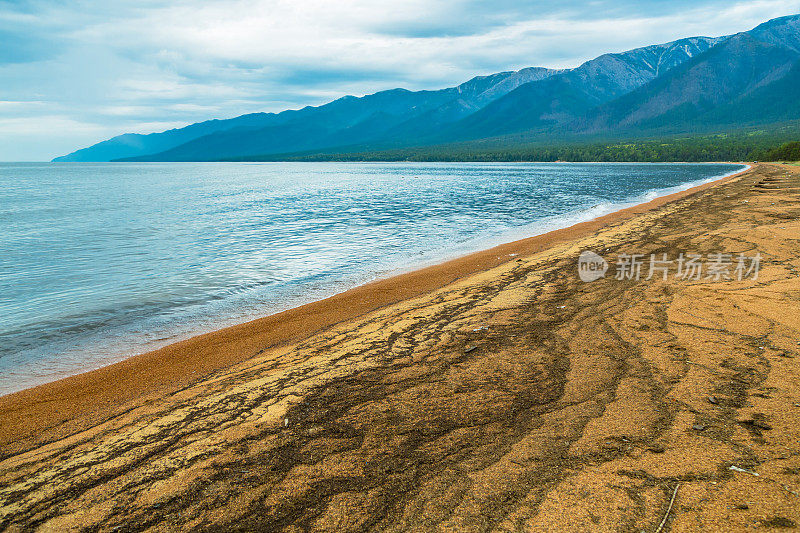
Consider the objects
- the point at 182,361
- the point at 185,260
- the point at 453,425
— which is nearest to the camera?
the point at 453,425

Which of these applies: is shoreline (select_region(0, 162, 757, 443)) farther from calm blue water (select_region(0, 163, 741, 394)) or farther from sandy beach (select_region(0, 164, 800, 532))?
calm blue water (select_region(0, 163, 741, 394))

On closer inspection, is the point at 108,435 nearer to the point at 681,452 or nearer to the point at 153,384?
the point at 153,384

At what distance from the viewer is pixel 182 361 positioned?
938cm

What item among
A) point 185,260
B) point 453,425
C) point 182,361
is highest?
point 453,425

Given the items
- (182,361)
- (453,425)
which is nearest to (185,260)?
(182,361)

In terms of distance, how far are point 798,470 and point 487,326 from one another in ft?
17.2

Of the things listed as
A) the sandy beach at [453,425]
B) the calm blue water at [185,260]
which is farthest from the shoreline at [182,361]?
the calm blue water at [185,260]

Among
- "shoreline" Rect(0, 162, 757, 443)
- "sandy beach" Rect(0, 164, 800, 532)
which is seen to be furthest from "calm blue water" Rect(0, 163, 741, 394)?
"sandy beach" Rect(0, 164, 800, 532)

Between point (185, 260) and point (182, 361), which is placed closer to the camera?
point (182, 361)

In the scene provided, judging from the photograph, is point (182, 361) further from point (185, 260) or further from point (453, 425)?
point (185, 260)

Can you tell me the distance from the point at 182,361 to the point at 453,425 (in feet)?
21.9

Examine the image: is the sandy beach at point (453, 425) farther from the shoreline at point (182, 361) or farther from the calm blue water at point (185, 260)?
the calm blue water at point (185, 260)

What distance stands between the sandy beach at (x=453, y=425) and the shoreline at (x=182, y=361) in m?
0.07

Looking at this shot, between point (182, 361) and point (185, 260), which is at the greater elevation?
point (185, 260)
